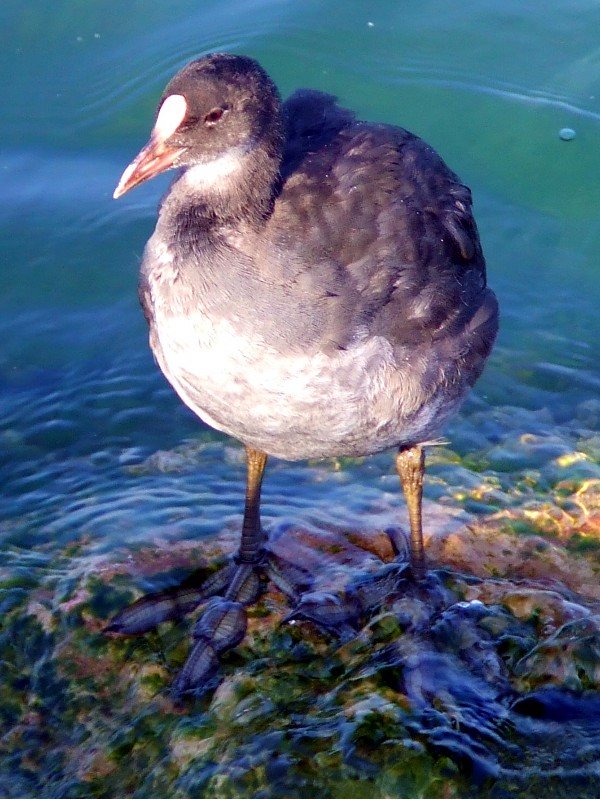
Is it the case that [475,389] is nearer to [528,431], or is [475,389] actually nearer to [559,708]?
[528,431]

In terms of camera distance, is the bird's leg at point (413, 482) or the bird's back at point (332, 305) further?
the bird's leg at point (413, 482)

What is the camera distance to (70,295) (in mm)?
7102

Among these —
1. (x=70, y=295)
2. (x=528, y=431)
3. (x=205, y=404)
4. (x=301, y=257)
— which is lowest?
(x=528, y=431)

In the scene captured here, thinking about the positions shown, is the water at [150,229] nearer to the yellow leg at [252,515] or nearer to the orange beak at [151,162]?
the yellow leg at [252,515]

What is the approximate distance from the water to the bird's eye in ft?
6.53

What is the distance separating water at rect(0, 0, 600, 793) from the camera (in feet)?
18.4

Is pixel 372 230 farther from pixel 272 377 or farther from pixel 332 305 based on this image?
pixel 272 377

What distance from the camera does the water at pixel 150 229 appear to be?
5.62 metres

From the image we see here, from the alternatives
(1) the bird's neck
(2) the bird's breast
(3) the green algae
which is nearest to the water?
(3) the green algae

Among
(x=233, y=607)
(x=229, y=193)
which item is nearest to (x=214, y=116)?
(x=229, y=193)

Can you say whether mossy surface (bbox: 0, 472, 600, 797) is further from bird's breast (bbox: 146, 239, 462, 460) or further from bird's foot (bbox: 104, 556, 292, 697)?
bird's breast (bbox: 146, 239, 462, 460)

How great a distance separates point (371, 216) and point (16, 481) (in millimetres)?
2575

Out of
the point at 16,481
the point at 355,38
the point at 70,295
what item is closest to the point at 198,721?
the point at 16,481

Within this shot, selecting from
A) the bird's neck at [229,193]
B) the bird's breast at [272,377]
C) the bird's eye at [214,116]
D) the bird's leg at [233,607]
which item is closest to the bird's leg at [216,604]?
the bird's leg at [233,607]
